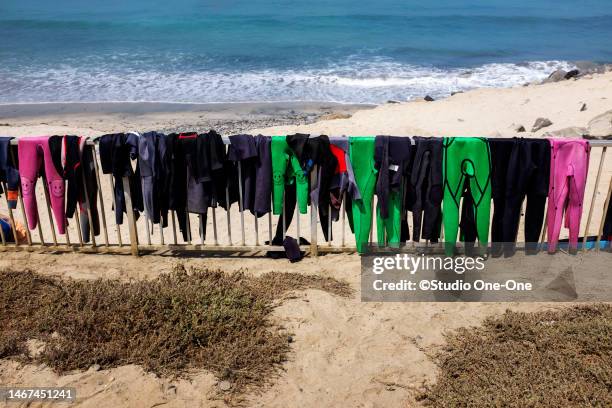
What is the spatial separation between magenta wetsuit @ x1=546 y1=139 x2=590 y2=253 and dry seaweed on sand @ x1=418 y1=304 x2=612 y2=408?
138 centimetres

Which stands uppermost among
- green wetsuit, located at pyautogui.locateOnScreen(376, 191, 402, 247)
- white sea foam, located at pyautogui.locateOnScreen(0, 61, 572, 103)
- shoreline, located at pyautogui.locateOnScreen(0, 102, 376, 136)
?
green wetsuit, located at pyautogui.locateOnScreen(376, 191, 402, 247)

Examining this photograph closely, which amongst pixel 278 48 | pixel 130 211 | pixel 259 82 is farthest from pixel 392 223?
pixel 278 48

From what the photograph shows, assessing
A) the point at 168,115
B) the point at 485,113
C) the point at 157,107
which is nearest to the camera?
the point at 485,113

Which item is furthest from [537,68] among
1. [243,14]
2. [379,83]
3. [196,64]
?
[243,14]

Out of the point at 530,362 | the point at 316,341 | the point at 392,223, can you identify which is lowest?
the point at 316,341

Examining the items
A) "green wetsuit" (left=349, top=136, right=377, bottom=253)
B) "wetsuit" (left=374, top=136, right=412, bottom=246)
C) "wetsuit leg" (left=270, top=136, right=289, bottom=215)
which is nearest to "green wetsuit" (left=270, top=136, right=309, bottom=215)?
"wetsuit leg" (left=270, top=136, right=289, bottom=215)

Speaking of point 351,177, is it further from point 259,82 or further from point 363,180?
point 259,82

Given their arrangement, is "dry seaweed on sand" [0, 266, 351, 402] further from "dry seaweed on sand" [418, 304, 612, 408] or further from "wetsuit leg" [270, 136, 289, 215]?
"dry seaweed on sand" [418, 304, 612, 408]

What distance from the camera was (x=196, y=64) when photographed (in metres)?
31.5

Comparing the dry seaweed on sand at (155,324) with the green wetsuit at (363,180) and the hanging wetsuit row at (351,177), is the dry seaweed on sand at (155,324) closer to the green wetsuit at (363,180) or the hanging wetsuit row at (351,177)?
the green wetsuit at (363,180)

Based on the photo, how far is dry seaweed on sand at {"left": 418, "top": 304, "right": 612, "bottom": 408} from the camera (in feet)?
15.6

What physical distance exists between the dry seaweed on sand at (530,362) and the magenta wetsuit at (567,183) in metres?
1.38

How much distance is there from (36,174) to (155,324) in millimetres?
3117

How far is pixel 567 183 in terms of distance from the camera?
7035 mm
